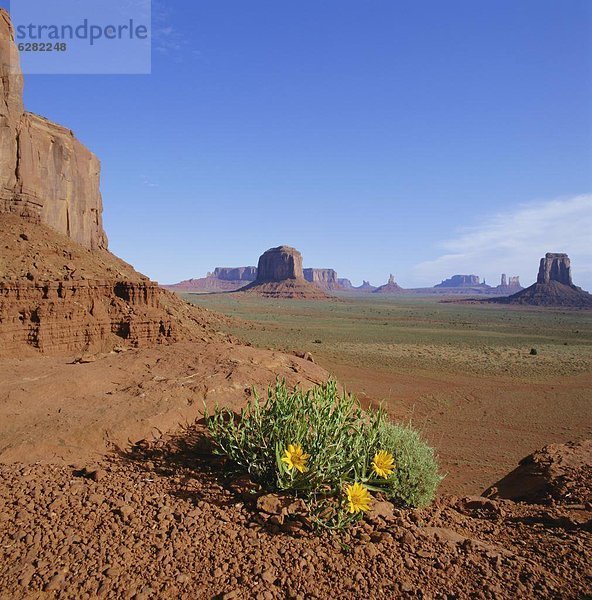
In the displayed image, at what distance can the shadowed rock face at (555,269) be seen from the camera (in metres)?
130

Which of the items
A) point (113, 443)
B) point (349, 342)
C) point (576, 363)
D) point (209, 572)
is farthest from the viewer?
point (349, 342)

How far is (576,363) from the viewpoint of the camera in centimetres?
2734

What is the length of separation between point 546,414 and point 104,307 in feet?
57.1

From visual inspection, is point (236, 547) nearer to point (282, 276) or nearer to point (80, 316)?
point (80, 316)

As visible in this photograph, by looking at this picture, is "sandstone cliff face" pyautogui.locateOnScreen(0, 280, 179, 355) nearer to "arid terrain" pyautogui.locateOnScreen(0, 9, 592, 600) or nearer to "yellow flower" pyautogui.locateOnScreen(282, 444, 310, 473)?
"arid terrain" pyautogui.locateOnScreen(0, 9, 592, 600)

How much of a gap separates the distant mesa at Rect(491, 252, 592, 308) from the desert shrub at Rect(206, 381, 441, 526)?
132m

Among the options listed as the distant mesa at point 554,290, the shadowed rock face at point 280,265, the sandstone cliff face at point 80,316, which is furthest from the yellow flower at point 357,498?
the shadowed rock face at point 280,265

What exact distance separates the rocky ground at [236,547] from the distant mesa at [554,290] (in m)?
132

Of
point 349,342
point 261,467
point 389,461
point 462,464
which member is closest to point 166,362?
point 261,467

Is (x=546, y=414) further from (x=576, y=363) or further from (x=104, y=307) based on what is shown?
(x=104, y=307)

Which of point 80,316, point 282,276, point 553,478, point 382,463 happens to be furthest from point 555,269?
point 382,463

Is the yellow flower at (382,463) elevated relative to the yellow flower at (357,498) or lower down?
elevated

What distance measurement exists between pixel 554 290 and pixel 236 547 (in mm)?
144415

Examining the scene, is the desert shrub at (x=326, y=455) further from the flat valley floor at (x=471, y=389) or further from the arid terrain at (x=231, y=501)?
the flat valley floor at (x=471, y=389)
